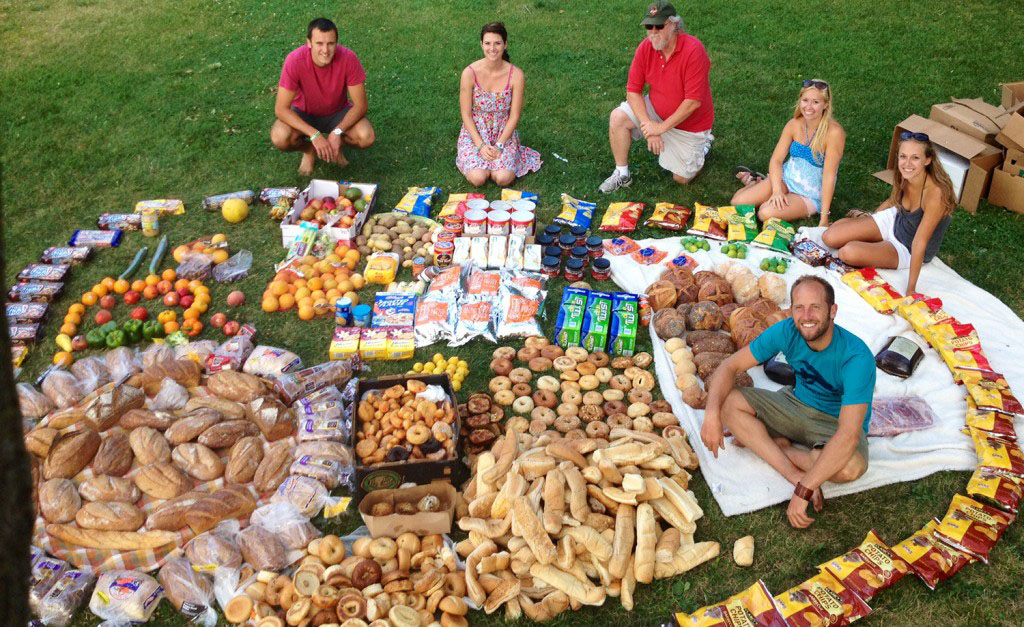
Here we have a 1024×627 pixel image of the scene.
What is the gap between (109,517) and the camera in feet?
14.4

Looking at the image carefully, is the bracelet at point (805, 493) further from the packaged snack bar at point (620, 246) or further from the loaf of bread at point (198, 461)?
the loaf of bread at point (198, 461)

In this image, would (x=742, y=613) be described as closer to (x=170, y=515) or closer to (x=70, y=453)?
(x=170, y=515)

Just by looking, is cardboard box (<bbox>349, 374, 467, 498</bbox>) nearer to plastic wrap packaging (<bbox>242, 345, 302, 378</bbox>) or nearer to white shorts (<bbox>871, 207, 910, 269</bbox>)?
plastic wrap packaging (<bbox>242, 345, 302, 378</bbox>)

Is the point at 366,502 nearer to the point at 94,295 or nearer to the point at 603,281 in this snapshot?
the point at 603,281

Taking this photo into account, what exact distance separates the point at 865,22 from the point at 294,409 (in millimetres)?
10596

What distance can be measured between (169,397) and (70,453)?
0.75 meters

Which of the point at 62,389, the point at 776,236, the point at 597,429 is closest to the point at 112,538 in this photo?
the point at 62,389

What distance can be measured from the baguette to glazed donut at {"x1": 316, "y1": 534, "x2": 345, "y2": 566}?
882 mm

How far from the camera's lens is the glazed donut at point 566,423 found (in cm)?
511

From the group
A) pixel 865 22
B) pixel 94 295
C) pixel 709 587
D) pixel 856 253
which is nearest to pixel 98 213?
pixel 94 295

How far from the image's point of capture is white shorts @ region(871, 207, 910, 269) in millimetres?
6527

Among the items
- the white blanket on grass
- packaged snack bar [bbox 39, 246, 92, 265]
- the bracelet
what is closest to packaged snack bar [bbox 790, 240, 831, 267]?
the white blanket on grass

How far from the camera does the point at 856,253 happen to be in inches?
259

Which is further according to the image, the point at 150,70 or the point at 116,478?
the point at 150,70
